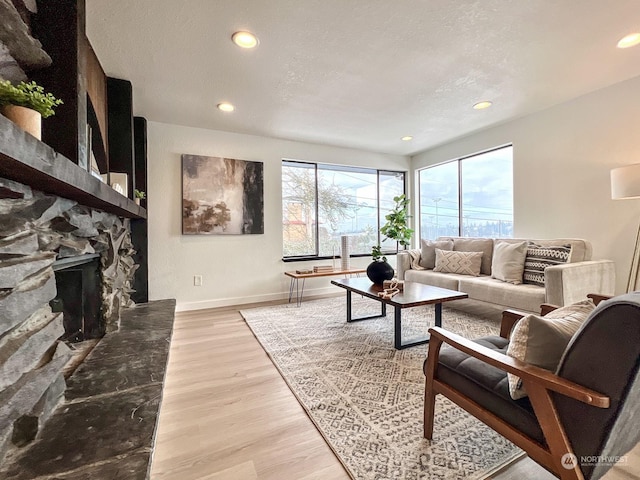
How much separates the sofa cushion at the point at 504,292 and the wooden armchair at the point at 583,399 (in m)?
1.88

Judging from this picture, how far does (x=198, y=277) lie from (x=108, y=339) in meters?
1.69

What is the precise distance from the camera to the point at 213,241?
3.86 meters

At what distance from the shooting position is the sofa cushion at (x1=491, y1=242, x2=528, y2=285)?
3061mm

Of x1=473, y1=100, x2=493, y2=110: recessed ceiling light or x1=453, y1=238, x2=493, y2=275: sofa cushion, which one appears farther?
x1=453, y1=238, x2=493, y2=275: sofa cushion

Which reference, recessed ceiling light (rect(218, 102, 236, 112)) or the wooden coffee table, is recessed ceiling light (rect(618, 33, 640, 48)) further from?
recessed ceiling light (rect(218, 102, 236, 112))

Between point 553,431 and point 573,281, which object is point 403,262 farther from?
point 553,431

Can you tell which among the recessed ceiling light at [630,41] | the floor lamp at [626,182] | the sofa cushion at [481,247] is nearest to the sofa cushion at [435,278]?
the sofa cushion at [481,247]

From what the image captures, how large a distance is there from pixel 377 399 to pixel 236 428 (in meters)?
0.81

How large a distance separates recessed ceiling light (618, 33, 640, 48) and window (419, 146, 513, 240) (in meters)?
1.69

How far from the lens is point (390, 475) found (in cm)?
116

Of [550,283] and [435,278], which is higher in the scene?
[550,283]

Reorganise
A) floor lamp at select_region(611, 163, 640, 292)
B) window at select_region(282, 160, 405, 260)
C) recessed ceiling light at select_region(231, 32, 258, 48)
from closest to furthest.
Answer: recessed ceiling light at select_region(231, 32, 258, 48) < floor lamp at select_region(611, 163, 640, 292) < window at select_region(282, 160, 405, 260)

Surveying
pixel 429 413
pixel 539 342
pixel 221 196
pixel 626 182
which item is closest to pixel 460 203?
pixel 626 182

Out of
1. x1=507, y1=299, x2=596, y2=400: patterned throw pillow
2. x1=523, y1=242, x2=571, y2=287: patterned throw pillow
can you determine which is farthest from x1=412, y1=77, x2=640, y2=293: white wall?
x1=507, y1=299, x2=596, y2=400: patterned throw pillow
